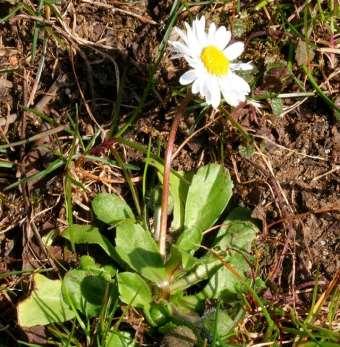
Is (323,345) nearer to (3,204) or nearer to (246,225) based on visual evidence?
(246,225)

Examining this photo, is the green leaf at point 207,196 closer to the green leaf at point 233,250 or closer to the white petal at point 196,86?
the green leaf at point 233,250

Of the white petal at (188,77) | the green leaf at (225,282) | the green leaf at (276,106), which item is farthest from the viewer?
the green leaf at (276,106)

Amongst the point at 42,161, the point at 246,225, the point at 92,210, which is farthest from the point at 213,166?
the point at 42,161

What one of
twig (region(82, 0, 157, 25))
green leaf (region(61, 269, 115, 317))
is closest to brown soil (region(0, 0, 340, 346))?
twig (region(82, 0, 157, 25))

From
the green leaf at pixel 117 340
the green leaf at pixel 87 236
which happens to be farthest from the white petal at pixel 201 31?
the green leaf at pixel 117 340

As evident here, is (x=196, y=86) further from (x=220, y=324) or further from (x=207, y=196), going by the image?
(x=220, y=324)

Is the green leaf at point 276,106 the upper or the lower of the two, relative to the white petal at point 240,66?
lower
